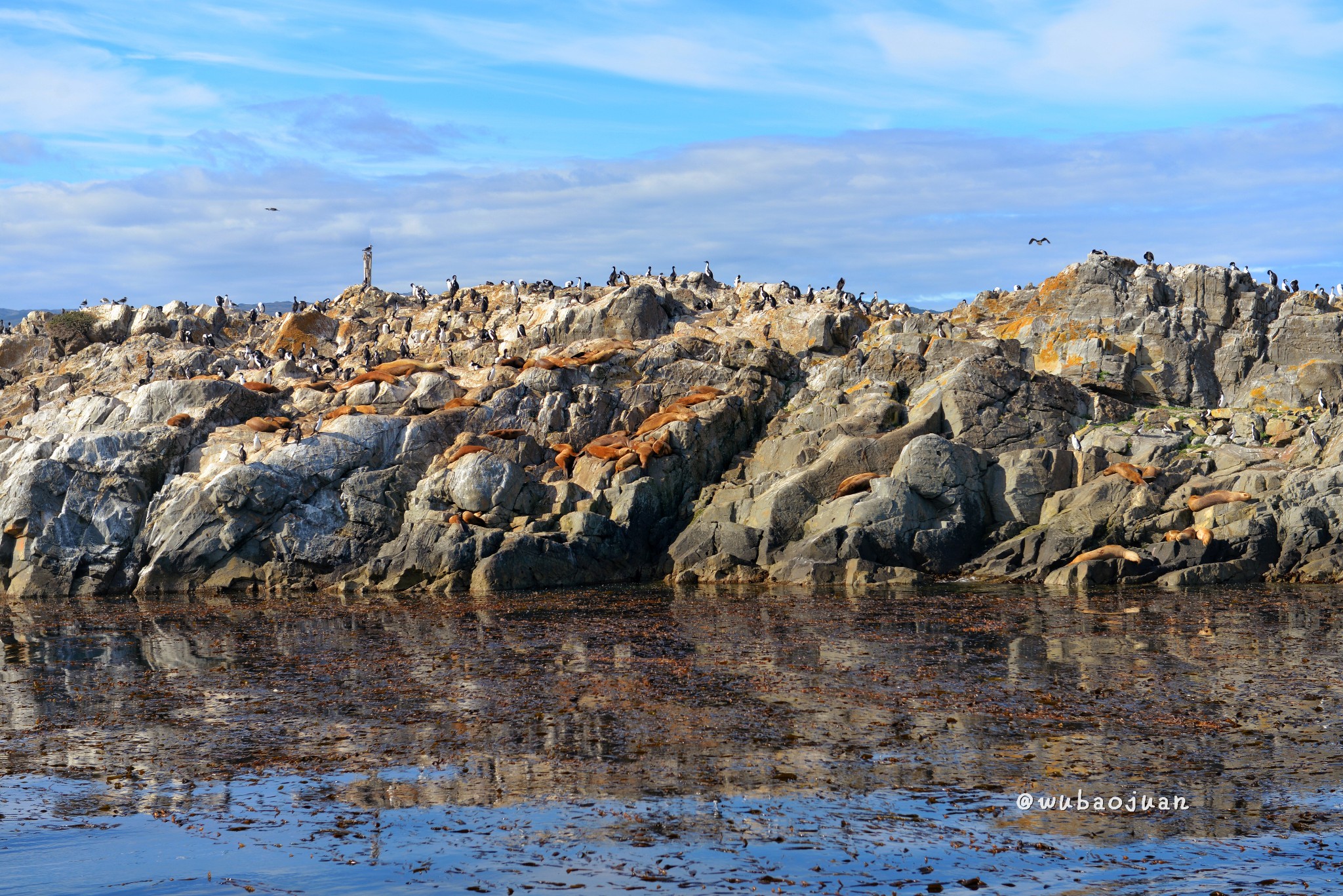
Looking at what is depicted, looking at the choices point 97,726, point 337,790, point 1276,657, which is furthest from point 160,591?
point 1276,657

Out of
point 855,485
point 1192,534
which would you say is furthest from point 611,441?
point 1192,534

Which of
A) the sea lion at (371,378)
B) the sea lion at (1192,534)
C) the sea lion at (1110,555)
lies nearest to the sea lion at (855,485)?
the sea lion at (1110,555)

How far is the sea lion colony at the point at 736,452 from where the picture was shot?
39875 millimetres

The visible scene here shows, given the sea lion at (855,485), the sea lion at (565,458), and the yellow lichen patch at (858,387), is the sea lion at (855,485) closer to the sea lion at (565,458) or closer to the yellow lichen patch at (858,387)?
the yellow lichen patch at (858,387)

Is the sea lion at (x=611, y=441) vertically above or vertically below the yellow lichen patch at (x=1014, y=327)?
below

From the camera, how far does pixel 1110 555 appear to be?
1462 inches

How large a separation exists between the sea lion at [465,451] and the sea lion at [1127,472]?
23629mm

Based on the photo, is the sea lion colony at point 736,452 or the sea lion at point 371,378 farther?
the sea lion at point 371,378

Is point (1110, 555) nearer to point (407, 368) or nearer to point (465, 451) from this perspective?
point (465, 451)

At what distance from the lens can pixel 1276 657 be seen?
74.9 feet

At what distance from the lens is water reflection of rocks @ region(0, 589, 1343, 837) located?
15.2m

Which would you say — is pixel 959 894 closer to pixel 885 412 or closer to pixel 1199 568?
pixel 1199 568

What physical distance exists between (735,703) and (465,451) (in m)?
28.9

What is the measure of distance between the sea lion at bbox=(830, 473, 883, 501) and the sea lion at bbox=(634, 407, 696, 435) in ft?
27.3
